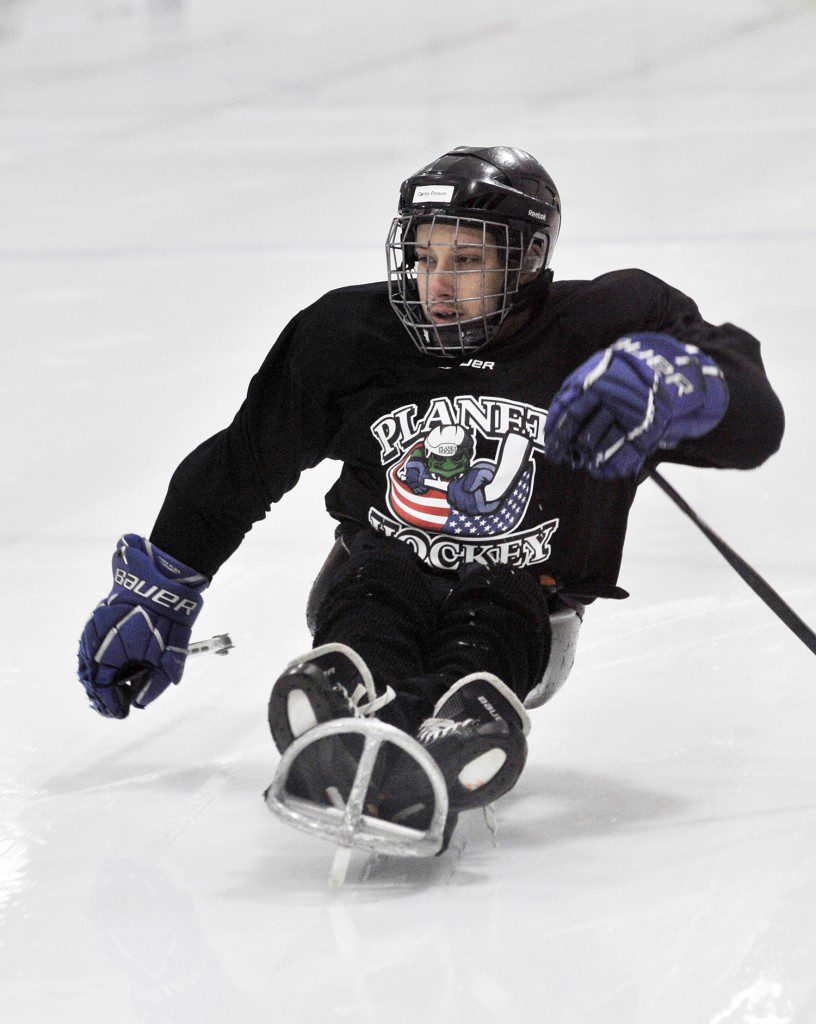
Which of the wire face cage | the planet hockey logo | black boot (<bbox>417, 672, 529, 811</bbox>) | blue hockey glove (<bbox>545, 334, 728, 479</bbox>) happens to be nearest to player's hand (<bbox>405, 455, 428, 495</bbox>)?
the planet hockey logo

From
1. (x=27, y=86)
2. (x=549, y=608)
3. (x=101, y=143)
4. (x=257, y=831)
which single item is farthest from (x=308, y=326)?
(x=27, y=86)

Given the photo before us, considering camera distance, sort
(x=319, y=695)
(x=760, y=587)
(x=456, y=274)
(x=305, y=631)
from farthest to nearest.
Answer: (x=305, y=631)
(x=456, y=274)
(x=760, y=587)
(x=319, y=695)

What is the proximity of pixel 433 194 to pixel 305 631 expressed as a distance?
73 cm

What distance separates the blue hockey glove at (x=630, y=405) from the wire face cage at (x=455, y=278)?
0.28m

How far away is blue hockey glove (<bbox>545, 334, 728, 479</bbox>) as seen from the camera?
142 cm

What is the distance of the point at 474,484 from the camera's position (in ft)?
5.62

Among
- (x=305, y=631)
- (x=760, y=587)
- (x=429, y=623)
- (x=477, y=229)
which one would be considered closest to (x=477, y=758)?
(x=429, y=623)

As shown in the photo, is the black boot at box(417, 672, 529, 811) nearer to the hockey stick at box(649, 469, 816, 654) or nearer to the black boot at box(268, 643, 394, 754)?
the black boot at box(268, 643, 394, 754)

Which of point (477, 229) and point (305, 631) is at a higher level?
point (477, 229)

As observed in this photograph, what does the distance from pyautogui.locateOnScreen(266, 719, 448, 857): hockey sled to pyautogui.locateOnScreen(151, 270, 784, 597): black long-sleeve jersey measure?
1.36 ft

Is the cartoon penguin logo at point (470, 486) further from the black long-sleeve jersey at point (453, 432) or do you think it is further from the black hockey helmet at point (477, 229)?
the black hockey helmet at point (477, 229)

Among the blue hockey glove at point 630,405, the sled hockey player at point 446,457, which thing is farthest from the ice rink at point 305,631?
the blue hockey glove at point 630,405

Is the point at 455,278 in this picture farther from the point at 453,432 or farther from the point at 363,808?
the point at 363,808

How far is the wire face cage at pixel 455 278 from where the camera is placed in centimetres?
171
